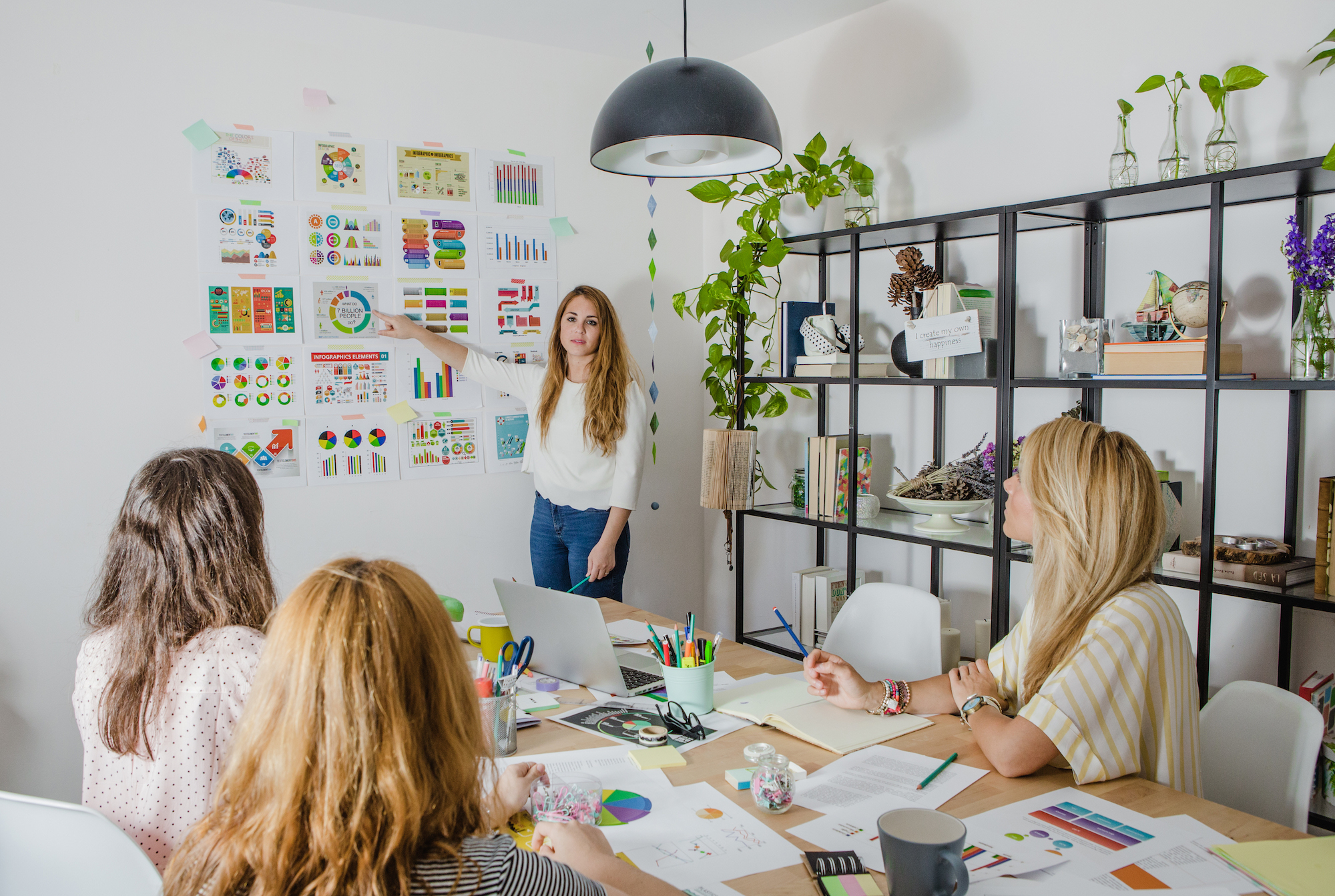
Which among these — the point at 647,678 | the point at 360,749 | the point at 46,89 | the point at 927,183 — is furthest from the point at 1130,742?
the point at 46,89

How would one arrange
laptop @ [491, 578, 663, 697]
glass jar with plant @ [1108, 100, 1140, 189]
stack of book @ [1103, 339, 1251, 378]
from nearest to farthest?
laptop @ [491, 578, 663, 697]
stack of book @ [1103, 339, 1251, 378]
glass jar with plant @ [1108, 100, 1140, 189]

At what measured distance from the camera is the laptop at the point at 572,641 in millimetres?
1802

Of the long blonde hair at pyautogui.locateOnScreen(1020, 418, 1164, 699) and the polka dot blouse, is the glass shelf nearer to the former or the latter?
the long blonde hair at pyautogui.locateOnScreen(1020, 418, 1164, 699)

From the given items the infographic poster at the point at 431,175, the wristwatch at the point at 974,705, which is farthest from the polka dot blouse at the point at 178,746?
the infographic poster at the point at 431,175

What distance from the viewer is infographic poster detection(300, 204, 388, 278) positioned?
3.07m

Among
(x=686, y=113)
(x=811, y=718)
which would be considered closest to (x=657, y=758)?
(x=811, y=718)

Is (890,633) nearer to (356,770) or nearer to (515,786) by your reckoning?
Result: (515,786)

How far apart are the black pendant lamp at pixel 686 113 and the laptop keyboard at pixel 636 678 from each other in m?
1.13

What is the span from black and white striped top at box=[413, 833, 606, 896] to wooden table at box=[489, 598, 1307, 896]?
33 cm

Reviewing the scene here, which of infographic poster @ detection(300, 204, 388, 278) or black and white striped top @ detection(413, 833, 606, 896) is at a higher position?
infographic poster @ detection(300, 204, 388, 278)

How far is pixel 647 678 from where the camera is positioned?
6.27 ft

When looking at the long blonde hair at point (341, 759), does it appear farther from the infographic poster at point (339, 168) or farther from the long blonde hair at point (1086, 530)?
the infographic poster at point (339, 168)

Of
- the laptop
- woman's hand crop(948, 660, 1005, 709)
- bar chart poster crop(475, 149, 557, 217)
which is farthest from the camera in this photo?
bar chart poster crop(475, 149, 557, 217)

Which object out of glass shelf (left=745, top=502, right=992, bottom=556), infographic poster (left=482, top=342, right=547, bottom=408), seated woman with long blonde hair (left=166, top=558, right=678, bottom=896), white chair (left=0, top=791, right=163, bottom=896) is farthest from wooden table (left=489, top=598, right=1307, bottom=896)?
infographic poster (left=482, top=342, right=547, bottom=408)
